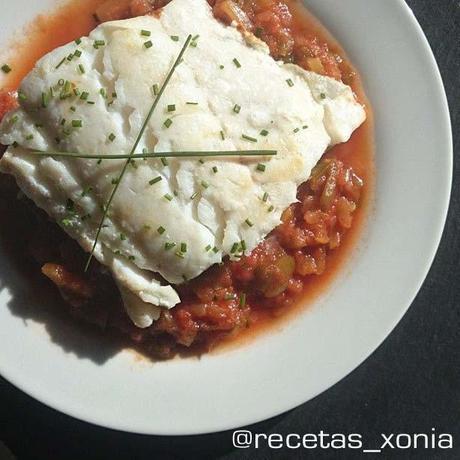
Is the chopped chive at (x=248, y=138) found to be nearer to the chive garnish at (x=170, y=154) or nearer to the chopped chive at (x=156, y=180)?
the chive garnish at (x=170, y=154)

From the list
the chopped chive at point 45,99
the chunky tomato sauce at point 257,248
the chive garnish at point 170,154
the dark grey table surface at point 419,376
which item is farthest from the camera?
the dark grey table surface at point 419,376

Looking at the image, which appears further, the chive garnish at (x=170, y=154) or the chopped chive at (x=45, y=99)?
the chopped chive at (x=45, y=99)

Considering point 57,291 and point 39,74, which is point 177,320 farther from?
point 39,74

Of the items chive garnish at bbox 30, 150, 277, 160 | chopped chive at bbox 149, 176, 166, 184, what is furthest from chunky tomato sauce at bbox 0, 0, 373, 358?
chopped chive at bbox 149, 176, 166, 184

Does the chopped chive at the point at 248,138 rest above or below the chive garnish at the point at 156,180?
above

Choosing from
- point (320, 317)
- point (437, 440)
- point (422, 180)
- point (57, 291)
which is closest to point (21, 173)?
point (57, 291)

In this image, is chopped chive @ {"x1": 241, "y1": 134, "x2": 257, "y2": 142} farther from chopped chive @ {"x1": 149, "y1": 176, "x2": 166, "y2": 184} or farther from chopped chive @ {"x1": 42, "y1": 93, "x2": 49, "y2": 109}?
chopped chive @ {"x1": 42, "y1": 93, "x2": 49, "y2": 109}

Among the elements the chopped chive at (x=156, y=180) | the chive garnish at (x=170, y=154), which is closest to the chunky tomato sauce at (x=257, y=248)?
the chive garnish at (x=170, y=154)

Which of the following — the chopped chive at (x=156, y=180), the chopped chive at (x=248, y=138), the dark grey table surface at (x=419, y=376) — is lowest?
the dark grey table surface at (x=419, y=376)

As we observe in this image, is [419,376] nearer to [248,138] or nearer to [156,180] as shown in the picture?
[248,138]
